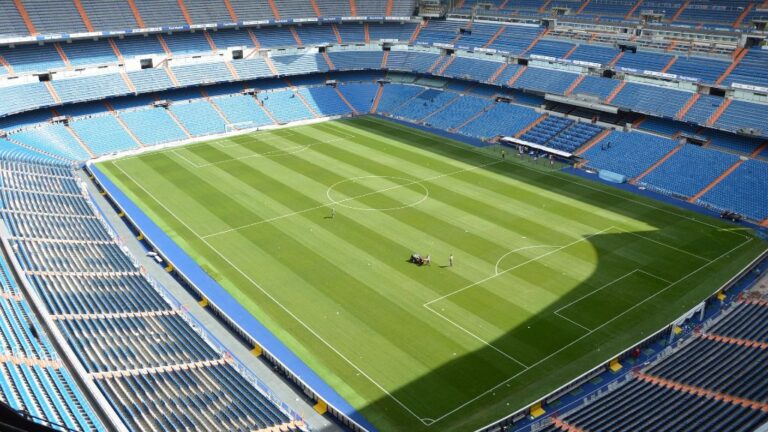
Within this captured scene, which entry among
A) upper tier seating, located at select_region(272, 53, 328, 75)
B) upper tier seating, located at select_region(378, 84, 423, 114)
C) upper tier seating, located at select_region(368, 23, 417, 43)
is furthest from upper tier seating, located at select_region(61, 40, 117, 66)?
upper tier seating, located at select_region(378, 84, 423, 114)

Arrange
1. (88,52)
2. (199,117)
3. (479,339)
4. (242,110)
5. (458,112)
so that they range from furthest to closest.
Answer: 1. (458,112)
2. (242,110)
3. (199,117)
4. (88,52)
5. (479,339)

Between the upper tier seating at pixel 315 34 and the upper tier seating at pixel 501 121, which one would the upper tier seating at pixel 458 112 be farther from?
the upper tier seating at pixel 315 34

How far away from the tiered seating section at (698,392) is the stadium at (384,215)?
13 centimetres

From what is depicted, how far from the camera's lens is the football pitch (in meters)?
25.3

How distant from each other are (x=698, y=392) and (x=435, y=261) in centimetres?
1558

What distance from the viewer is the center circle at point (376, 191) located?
4216 centimetres

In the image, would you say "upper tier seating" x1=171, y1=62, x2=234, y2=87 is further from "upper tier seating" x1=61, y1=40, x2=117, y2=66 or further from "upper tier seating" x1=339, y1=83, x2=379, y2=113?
"upper tier seating" x1=339, y1=83, x2=379, y2=113

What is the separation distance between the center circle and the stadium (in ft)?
0.74

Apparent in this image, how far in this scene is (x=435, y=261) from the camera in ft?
112

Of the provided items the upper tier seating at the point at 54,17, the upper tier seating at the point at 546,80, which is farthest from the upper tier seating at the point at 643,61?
the upper tier seating at the point at 54,17

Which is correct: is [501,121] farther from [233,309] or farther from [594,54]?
[233,309]

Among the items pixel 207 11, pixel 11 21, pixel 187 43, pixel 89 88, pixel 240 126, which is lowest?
pixel 240 126

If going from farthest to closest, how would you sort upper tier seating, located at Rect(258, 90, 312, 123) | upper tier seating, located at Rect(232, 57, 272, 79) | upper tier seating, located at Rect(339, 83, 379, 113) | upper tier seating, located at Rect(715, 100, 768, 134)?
1. upper tier seating, located at Rect(339, 83, 379, 113)
2. upper tier seating, located at Rect(232, 57, 272, 79)
3. upper tier seating, located at Rect(258, 90, 312, 123)
4. upper tier seating, located at Rect(715, 100, 768, 134)

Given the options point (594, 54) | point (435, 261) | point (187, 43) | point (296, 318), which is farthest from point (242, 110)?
point (296, 318)
